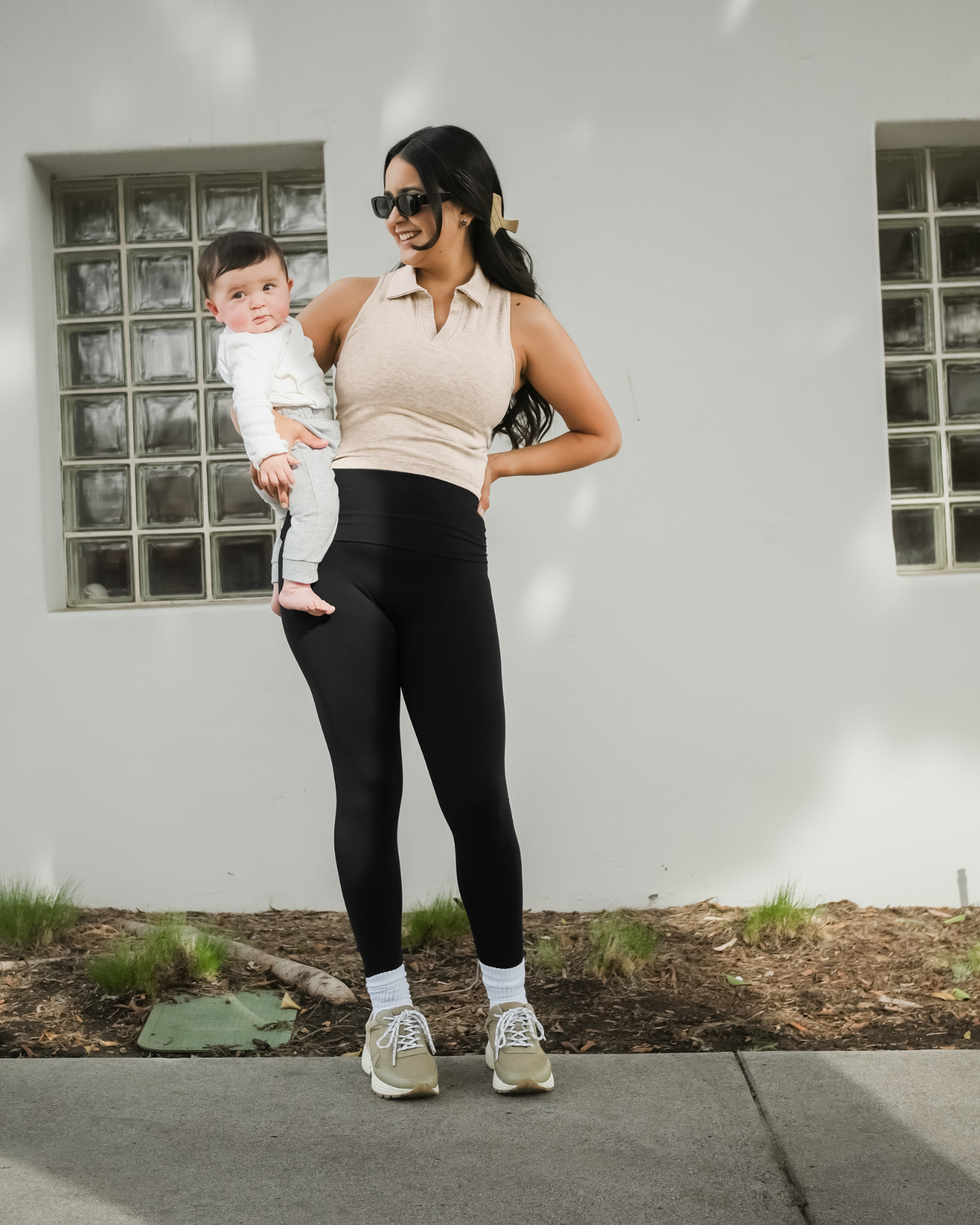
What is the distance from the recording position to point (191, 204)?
3875mm

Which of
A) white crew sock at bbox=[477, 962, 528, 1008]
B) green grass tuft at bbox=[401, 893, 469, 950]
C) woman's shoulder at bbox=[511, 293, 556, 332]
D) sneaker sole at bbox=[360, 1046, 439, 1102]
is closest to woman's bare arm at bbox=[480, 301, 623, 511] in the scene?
woman's shoulder at bbox=[511, 293, 556, 332]

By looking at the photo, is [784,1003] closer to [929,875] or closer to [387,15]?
[929,875]

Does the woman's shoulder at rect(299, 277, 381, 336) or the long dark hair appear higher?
the long dark hair

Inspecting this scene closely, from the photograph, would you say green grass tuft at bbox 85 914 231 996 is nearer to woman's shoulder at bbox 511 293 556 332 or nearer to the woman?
the woman

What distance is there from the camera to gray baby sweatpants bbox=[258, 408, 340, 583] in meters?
2.13

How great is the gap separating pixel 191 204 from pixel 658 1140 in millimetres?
3408

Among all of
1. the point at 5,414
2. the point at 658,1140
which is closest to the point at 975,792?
the point at 658,1140

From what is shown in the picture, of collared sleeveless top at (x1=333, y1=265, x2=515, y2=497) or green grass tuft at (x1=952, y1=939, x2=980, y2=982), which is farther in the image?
green grass tuft at (x1=952, y1=939, x2=980, y2=982)

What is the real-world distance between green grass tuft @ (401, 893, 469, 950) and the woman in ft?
3.30

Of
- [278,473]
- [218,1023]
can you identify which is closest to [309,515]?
[278,473]

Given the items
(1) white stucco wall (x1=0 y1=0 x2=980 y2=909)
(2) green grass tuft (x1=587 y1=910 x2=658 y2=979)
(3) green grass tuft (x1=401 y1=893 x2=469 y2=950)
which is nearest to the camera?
(2) green grass tuft (x1=587 y1=910 x2=658 y2=979)

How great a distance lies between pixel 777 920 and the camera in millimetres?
3404

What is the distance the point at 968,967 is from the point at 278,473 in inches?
95.6

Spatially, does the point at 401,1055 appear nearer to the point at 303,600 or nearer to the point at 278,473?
the point at 303,600
